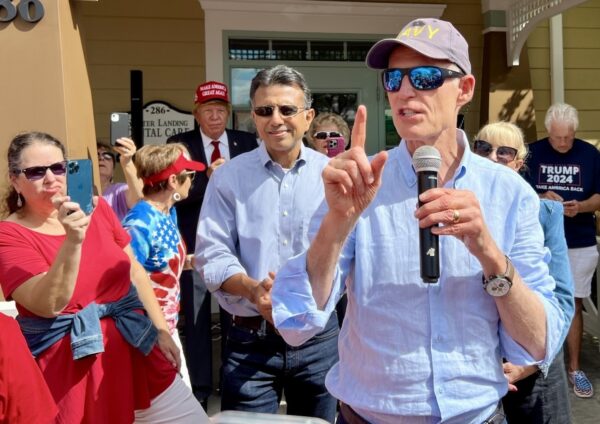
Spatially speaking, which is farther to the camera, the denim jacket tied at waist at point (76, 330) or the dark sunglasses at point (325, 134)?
the dark sunglasses at point (325, 134)

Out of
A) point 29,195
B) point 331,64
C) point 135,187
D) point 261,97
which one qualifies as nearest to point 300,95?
point 261,97

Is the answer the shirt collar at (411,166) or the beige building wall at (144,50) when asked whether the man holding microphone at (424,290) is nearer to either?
the shirt collar at (411,166)

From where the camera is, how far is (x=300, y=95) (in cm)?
271

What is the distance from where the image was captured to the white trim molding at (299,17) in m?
6.64

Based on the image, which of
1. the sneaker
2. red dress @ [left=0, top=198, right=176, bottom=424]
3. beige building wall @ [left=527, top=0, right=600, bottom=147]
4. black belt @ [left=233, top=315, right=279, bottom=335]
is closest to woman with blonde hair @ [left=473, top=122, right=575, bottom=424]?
black belt @ [left=233, top=315, right=279, bottom=335]

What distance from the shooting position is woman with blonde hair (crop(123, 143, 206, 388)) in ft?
11.0

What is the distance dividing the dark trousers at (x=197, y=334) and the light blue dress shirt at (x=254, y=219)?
80.0 inches

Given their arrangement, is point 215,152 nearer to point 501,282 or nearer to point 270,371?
point 270,371

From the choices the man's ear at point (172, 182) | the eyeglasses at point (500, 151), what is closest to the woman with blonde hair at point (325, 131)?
the man's ear at point (172, 182)

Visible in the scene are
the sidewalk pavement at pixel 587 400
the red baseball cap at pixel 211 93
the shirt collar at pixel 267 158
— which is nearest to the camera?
the shirt collar at pixel 267 158

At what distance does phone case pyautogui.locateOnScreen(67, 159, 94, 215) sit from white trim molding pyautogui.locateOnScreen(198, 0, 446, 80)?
14.8 ft

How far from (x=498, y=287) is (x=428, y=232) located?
9.4 inches

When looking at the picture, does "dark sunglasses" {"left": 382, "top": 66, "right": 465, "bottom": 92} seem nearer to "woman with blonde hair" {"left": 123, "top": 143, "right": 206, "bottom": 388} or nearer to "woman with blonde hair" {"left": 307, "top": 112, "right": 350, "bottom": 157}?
"woman with blonde hair" {"left": 123, "top": 143, "right": 206, "bottom": 388}

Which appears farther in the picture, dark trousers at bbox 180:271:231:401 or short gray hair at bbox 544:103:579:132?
short gray hair at bbox 544:103:579:132
